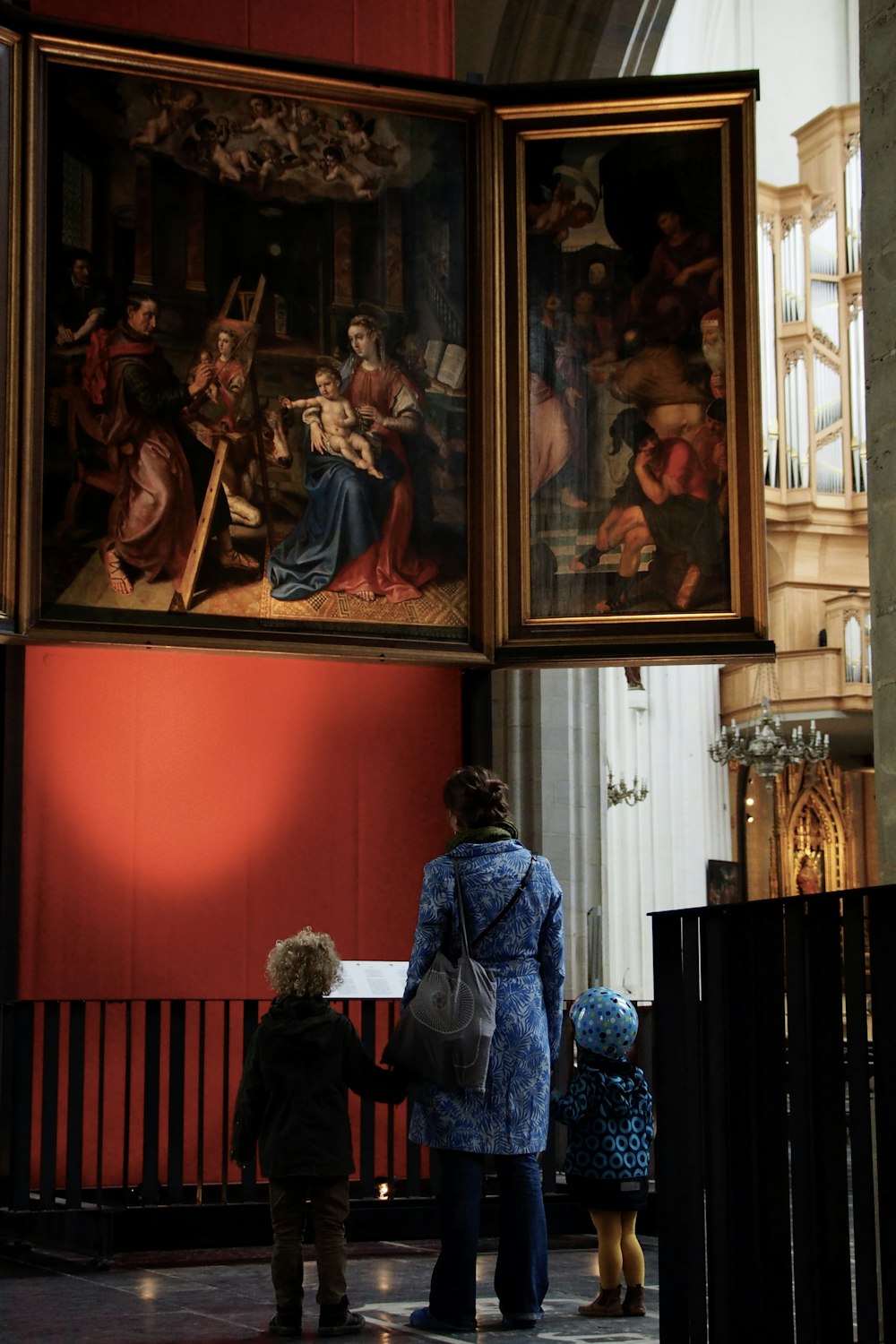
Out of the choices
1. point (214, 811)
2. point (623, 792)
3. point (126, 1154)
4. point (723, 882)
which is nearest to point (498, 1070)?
point (126, 1154)

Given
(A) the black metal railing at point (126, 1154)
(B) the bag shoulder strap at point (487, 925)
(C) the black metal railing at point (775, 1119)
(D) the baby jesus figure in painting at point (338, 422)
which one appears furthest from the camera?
(D) the baby jesus figure in painting at point (338, 422)

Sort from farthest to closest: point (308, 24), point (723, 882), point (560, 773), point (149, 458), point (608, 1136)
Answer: point (723, 882)
point (560, 773)
point (308, 24)
point (149, 458)
point (608, 1136)

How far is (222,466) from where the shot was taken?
334 inches

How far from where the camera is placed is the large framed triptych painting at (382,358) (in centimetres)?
825

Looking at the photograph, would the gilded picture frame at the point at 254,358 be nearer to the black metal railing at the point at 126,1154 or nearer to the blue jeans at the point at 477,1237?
the black metal railing at the point at 126,1154

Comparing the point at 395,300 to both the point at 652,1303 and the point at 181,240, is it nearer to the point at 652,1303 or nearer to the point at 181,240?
→ the point at 181,240

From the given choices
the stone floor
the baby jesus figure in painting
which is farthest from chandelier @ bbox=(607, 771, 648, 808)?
the stone floor

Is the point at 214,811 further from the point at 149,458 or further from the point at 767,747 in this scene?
the point at 767,747

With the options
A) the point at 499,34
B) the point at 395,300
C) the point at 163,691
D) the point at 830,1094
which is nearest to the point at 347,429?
the point at 395,300

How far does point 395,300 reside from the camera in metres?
8.94

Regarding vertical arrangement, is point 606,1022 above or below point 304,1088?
above

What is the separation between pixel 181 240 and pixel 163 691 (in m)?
2.26

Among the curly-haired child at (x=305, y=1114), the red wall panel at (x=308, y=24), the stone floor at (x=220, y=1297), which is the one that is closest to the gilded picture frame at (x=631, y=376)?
the red wall panel at (x=308, y=24)

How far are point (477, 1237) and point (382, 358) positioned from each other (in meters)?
5.10
